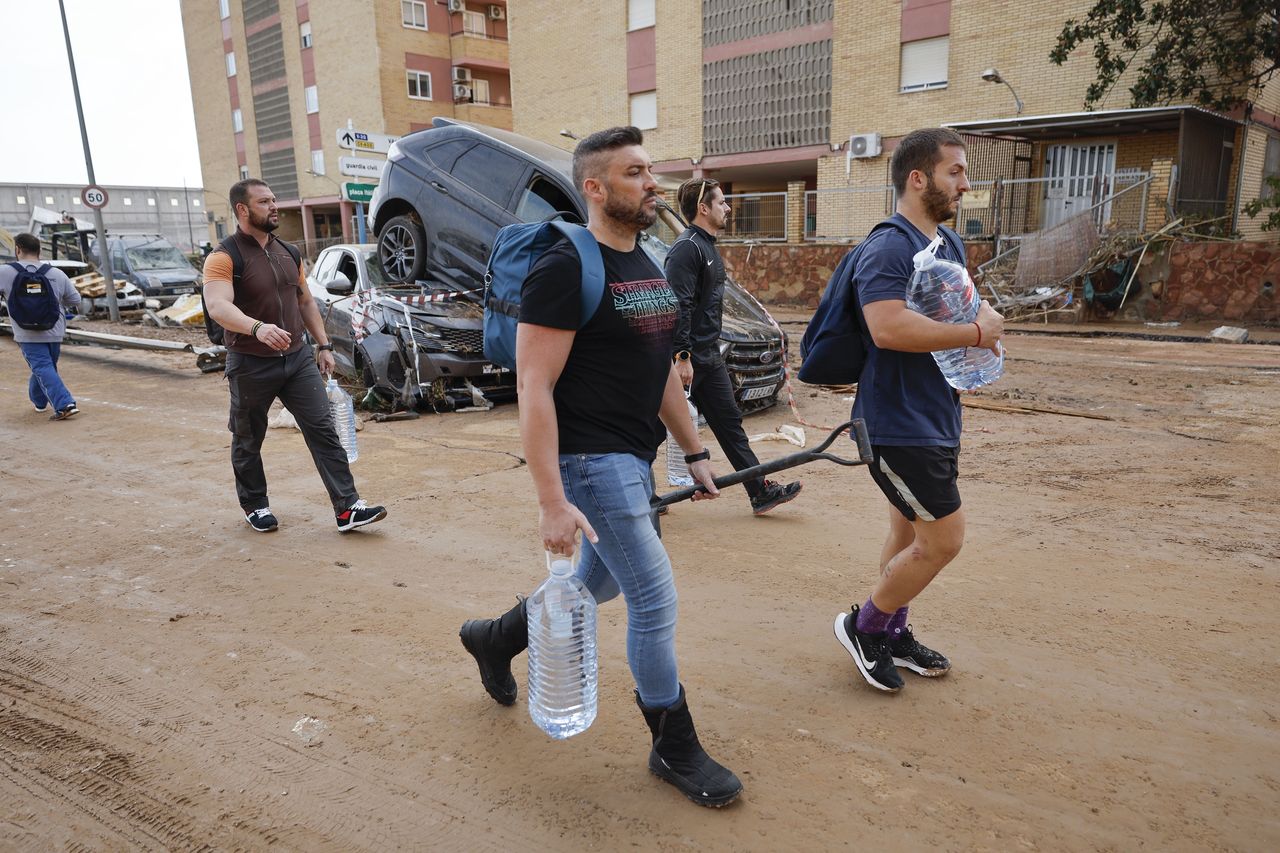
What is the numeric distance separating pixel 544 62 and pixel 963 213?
735 inches

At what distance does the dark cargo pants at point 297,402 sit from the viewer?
16.7 feet

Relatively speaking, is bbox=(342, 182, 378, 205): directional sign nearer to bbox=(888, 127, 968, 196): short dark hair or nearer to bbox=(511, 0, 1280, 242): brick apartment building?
bbox=(511, 0, 1280, 242): brick apartment building

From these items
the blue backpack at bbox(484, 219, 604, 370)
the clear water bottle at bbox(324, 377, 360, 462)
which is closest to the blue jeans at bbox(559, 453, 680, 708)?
the blue backpack at bbox(484, 219, 604, 370)

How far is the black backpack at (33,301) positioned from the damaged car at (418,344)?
2872mm

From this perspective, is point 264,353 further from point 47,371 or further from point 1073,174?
point 1073,174

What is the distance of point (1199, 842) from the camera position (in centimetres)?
241

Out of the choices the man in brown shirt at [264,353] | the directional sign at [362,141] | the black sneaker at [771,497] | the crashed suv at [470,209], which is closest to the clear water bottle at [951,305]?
the black sneaker at [771,497]

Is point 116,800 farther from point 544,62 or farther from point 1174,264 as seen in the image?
point 544,62

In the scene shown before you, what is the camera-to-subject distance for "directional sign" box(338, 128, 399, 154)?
14.9 meters

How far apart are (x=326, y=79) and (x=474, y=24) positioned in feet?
25.3

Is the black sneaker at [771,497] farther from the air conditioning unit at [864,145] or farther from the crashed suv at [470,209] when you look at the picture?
the air conditioning unit at [864,145]

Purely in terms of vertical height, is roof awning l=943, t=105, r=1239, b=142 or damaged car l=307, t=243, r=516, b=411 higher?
roof awning l=943, t=105, r=1239, b=142

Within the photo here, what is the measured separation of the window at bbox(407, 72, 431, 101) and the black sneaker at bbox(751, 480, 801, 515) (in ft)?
131

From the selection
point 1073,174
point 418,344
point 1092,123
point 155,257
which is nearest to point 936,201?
point 418,344
